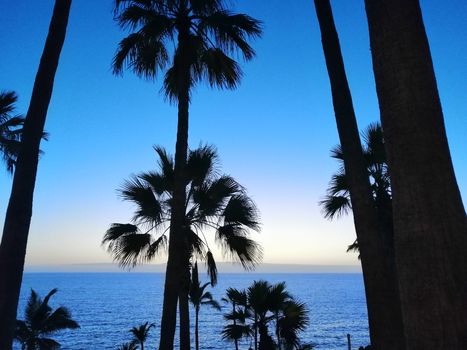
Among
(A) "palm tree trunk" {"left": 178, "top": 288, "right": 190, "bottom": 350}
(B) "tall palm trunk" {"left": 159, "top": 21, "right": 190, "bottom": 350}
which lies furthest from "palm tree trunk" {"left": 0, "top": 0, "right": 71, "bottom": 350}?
(A) "palm tree trunk" {"left": 178, "top": 288, "right": 190, "bottom": 350}

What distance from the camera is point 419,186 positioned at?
2871 millimetres

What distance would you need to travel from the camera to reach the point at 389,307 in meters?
5.04

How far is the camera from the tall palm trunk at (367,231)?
16.5ft

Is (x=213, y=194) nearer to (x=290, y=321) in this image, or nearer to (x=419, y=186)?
(x=290, y=321)

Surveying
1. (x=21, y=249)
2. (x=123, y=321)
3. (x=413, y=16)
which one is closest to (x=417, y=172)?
(x=413, y=16)

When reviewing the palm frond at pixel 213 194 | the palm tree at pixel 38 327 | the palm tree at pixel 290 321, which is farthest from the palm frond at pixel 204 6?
the palm tree at pixel 38 327

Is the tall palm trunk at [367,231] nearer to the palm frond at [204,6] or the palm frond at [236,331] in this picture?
the palm frond at [204,6]

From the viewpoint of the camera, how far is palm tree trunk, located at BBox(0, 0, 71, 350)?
5211mm

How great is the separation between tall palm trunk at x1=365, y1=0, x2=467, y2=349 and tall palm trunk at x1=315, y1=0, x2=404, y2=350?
243 centimetres

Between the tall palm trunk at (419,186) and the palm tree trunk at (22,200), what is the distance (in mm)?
4581

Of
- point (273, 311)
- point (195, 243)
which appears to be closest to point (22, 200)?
point (195, 243)

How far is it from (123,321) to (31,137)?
90853mm

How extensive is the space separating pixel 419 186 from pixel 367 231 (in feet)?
8.65

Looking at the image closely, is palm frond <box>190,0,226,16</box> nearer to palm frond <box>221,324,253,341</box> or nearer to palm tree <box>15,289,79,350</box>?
palm frond <box>221,324,253,341</box>
